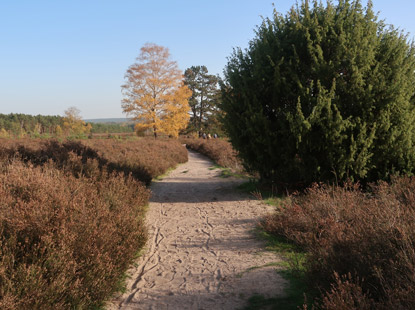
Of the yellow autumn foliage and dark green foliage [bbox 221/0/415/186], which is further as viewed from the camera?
the yellow autumn foliage

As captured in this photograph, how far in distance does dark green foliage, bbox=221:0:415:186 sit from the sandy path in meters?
2.13

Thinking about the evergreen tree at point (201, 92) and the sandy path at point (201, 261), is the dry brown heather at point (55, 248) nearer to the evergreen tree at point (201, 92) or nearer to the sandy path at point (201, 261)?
the sandy path at point (201, 261)

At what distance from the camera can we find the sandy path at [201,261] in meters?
3.94

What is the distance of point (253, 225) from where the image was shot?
275 inches

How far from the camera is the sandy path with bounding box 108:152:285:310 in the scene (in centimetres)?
394

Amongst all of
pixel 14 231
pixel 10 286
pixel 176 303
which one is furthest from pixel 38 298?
pixel 176 303

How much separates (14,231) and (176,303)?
2169 millimetres

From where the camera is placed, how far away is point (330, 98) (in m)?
8.08

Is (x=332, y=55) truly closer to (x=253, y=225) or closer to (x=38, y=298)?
(x=253, y=225)

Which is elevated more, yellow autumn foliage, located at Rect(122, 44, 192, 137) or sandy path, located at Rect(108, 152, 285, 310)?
yellow autumn foliage, located at Rect(122, 44, 192, 137)

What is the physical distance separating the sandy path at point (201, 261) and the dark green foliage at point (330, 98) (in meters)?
2.13

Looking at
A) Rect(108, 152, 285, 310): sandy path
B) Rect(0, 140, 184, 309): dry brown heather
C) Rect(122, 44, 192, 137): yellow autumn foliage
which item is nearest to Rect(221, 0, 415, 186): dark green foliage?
Rect(108, 152, 285, 310): sandy path

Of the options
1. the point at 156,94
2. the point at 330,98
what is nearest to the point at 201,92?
the point at 156,94

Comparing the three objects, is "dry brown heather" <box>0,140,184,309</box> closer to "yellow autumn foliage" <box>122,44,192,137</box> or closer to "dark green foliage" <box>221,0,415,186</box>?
"dark green foliage" <box>221,0,415,186</box>
